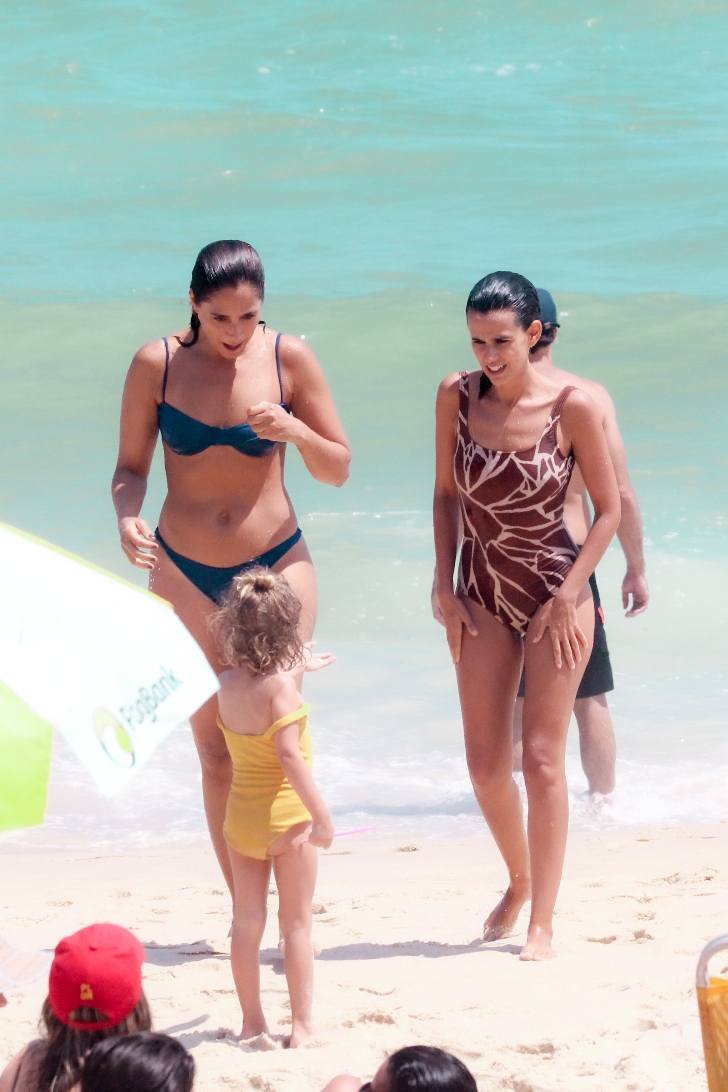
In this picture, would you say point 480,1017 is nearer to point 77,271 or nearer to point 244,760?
point 244,760

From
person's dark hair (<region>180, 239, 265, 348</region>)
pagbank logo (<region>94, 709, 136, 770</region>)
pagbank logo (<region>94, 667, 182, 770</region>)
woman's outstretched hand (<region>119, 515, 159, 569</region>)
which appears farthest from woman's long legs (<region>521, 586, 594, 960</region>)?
pagbank logo (<region>94, 709, 136, 770</region>)

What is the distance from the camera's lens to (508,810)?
4.19m

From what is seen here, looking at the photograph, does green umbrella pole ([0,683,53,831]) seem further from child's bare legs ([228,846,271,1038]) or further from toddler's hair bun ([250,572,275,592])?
child's bare legs ([228,846,271,1038])

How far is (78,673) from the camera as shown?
1.99 metres

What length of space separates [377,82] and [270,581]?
2140 cm

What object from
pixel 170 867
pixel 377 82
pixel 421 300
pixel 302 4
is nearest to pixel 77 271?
pixel 421 300

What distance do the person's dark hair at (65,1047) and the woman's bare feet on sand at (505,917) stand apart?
2.07 m

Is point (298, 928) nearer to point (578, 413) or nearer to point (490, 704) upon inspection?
point (490, 704)


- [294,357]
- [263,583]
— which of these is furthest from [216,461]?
[263,583]

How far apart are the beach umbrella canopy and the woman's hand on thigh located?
1968 millimetres

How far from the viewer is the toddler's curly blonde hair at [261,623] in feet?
10.7

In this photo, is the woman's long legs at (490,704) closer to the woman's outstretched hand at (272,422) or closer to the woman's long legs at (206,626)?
the woman's long legs at (206,626)

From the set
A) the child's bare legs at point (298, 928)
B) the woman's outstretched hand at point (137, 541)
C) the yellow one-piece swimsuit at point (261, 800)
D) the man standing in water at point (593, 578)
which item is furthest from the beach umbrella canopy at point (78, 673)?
the man standing in water at point (593, 578)

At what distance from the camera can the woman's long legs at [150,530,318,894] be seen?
3.88 meters
